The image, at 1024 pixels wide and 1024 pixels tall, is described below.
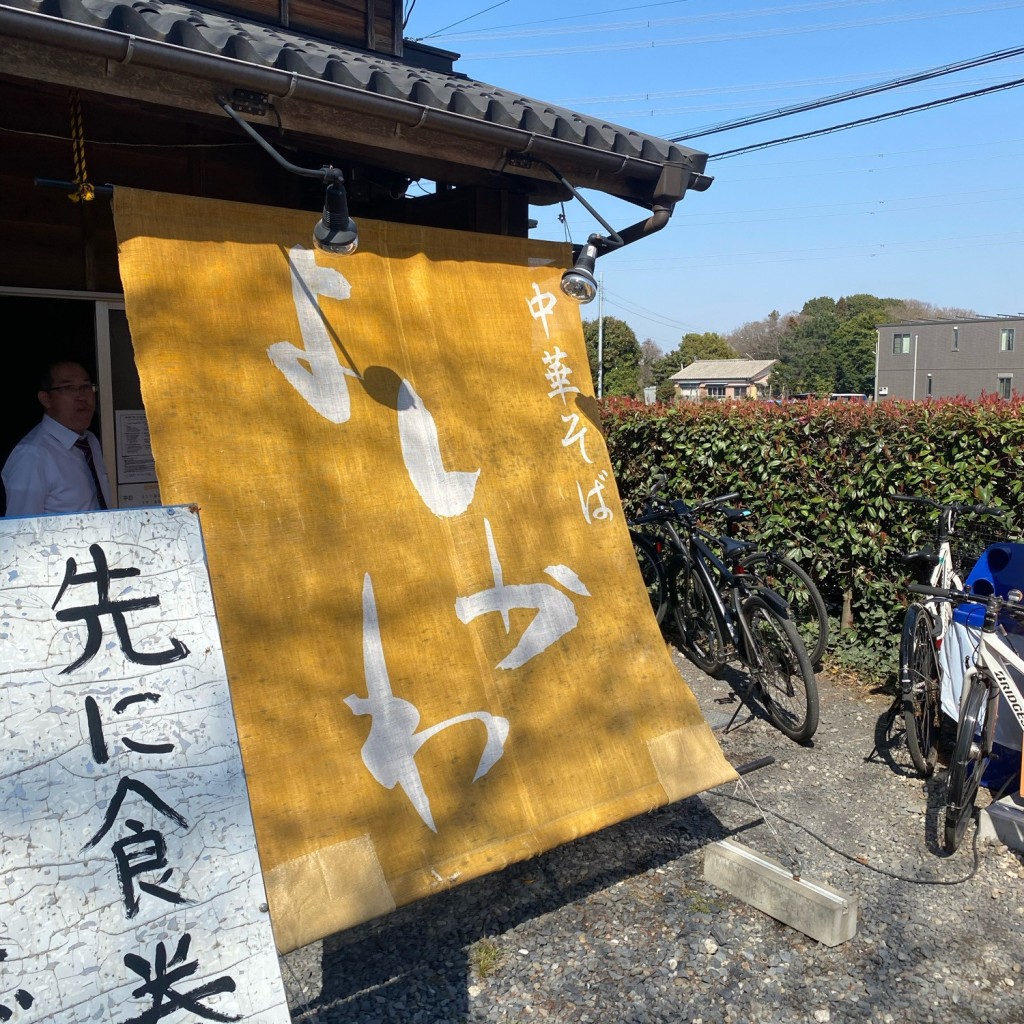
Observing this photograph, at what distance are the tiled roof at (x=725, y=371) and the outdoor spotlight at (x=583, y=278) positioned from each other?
9428 centimetres

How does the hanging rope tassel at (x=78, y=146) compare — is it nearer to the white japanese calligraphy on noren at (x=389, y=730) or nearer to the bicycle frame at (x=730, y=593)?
the white japanese calligraphy on noren at (x=389, y=730)

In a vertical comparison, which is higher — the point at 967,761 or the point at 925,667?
the point at 925,667

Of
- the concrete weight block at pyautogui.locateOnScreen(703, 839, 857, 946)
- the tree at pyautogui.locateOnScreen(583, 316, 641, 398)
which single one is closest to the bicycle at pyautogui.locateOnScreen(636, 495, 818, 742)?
the concrete weight block at pyautogui.locateOnScreen(703, 839, 857, 946)

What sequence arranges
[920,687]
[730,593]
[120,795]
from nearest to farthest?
[120,795] < [920,687] < [730,593]

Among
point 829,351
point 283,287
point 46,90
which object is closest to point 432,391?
point 283,287

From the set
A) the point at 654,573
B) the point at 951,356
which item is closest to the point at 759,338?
the point at 951,356

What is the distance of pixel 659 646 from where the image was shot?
12.1 feet

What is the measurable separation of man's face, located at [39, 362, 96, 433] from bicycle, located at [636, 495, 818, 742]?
4007 mm

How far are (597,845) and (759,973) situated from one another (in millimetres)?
1045

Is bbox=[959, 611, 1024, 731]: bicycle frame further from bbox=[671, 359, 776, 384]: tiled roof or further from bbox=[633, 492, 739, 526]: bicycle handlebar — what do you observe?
bbox=[671, 359, 776, 384]: tiled roof

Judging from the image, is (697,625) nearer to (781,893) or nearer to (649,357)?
(781,893)

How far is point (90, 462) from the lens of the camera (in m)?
3.97

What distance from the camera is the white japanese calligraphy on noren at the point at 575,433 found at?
12.7ft

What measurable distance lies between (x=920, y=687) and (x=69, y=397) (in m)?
4.65
